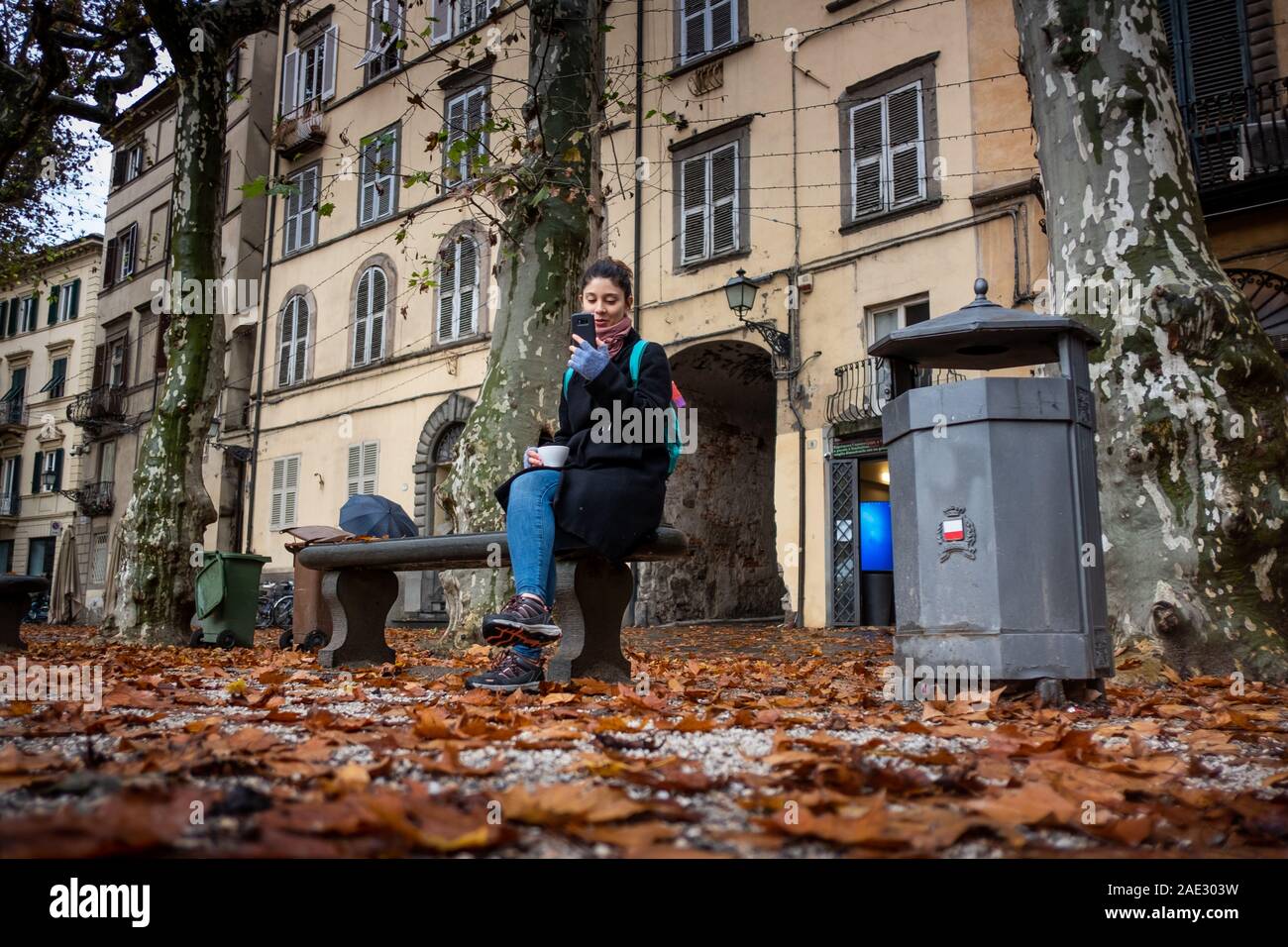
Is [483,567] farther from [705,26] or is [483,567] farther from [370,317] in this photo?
[370,317]

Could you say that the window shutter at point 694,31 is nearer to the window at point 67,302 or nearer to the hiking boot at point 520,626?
the hiking boot at point 520,626

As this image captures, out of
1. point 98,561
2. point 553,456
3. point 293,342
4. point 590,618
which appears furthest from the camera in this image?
point 98,561

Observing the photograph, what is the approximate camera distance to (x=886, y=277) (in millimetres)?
14539

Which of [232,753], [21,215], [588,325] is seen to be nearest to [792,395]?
[588,325]

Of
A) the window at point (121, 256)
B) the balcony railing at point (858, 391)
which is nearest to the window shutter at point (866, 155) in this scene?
the balcony railing at point (858, 391)

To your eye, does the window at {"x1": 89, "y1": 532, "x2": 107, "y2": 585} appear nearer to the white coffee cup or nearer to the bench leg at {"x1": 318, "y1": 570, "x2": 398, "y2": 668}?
the bench leg at {"x1": 318, "y1": 570, "x2": 398, "y2": 668}

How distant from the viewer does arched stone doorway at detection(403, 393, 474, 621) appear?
63.8 ft

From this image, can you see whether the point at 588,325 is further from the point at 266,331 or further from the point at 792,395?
the point at 266,331

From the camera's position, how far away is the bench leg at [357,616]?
606 centimetres

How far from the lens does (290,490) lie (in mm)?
22750

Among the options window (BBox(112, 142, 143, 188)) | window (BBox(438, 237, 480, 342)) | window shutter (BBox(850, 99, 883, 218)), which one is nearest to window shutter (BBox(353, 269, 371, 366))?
window (BBox(438, 237, 480, 342))

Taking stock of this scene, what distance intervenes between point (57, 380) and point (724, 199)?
1240 inches

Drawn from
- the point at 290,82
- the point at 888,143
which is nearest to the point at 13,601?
the point at 888,143

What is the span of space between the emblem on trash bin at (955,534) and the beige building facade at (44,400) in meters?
36.8
